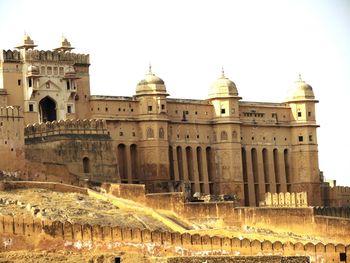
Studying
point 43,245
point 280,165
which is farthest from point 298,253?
point 280,165

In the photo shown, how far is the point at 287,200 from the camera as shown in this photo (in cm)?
10994

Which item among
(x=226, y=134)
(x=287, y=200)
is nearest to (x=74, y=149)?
(x=287, y=200)

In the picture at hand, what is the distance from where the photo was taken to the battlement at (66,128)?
103125 mm

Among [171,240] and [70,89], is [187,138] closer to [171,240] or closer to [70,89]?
[70,89]

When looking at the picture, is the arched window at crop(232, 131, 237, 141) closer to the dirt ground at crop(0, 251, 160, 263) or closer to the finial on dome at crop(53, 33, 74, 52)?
the finial on dome at crop(53, 33, 74, 52)

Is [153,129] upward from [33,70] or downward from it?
downward

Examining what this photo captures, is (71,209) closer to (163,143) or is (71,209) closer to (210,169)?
(163,143)

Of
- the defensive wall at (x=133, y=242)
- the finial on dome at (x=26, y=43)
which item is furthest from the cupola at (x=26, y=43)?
the defensive wall at (x=133, y=242)

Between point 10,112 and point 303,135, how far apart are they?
25708 millimetres

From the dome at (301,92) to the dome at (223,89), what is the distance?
5.42 meters

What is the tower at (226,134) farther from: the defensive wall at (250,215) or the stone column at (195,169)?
the defensive wall at (250,215)

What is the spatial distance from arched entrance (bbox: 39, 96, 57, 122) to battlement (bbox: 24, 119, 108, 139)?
2.94 meters

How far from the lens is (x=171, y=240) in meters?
88.5

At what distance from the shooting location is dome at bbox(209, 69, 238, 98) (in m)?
115
